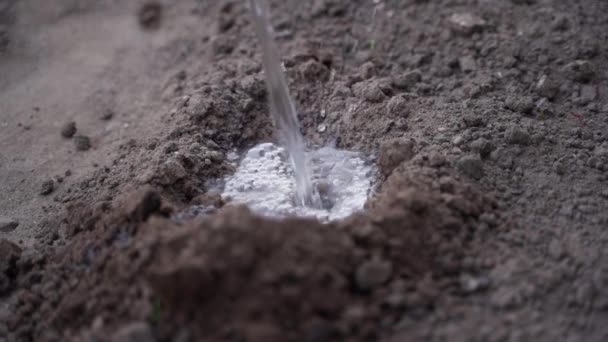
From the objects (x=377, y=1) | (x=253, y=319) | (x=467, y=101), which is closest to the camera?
(x=253, y=319)

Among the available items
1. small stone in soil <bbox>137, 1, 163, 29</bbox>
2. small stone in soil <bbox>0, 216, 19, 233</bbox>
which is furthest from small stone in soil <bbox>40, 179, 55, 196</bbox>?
small stone in soil <bbox>137, 1, 163, 29</bbox>

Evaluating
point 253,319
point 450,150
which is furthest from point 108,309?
point 450,150

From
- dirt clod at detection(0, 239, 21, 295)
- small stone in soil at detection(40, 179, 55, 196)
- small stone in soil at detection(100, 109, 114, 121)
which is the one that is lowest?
dirt clod at detection(0, 239, 21, 295)

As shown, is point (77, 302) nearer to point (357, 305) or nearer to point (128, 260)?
point (128, 260)

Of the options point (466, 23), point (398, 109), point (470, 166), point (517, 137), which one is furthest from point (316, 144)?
point (466, 23)

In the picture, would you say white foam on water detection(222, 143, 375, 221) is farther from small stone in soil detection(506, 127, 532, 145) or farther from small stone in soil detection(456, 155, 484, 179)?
small stone in soil detection(506, 127, 532, 145)

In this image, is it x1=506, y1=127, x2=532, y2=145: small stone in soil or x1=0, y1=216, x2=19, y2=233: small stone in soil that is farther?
x1=0, y1=216, x2=19, y2=233: small stone in soil

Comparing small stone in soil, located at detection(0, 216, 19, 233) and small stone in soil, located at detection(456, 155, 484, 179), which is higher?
small stone in soil, located at detection(0, 216, 19, 233)
